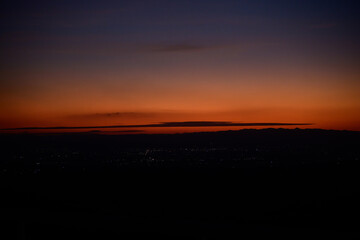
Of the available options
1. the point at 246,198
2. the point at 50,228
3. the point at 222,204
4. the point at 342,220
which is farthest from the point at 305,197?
the point at 50,228

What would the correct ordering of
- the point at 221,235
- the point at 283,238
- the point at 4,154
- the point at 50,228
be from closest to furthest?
1. the point at 283,238
2. the point at 221,235
3. the point at 50,228
4. the point at 4,154

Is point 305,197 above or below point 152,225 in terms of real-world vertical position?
below

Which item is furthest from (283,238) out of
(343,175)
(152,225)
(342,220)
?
(343,175)

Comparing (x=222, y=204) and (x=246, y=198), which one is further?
(x=246, y=198)

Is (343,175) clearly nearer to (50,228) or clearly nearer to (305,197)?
(305,197)

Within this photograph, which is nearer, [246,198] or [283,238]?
[283,238]

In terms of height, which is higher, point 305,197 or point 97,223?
point 97,223

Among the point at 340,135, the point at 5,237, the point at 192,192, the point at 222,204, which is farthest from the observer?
the point at 340,135

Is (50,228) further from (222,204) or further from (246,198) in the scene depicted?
(246,198)

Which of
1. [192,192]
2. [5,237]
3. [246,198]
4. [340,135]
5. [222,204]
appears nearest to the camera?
[5,237]

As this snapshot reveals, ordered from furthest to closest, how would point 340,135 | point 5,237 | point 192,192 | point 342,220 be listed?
1. point 340,135
2. point 192,192
3. point 342,220
4. point 5,237
